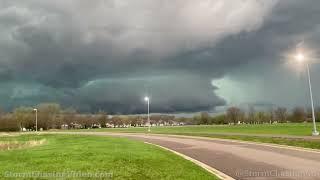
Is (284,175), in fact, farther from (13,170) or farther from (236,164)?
(13,170)

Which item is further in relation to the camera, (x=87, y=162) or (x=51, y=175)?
(x=87, y=162)

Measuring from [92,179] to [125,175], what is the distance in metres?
1.66

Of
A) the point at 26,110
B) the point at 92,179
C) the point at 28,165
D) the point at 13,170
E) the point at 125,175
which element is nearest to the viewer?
the point at 92,179

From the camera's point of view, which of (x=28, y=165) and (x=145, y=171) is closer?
(x=145, y=171)

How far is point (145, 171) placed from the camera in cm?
1853

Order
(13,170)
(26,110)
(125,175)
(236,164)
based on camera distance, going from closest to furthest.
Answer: (125,175)
(13,170)
(236,164)
(26,110)

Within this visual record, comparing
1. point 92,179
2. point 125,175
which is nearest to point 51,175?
point 92,179

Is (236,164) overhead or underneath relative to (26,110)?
underneath

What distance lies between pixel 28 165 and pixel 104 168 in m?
3.87

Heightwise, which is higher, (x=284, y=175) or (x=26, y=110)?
(x=26, y=110)

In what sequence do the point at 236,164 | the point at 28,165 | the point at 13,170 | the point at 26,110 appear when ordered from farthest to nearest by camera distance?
the point at 26,110 → the point at 236,164 → the point at 28,165 → the point at 13,170

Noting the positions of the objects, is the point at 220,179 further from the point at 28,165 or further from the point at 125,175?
the point at 28,165

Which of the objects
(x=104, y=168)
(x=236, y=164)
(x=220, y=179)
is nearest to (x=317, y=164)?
(x=236, y=164)

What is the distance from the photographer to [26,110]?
195m
